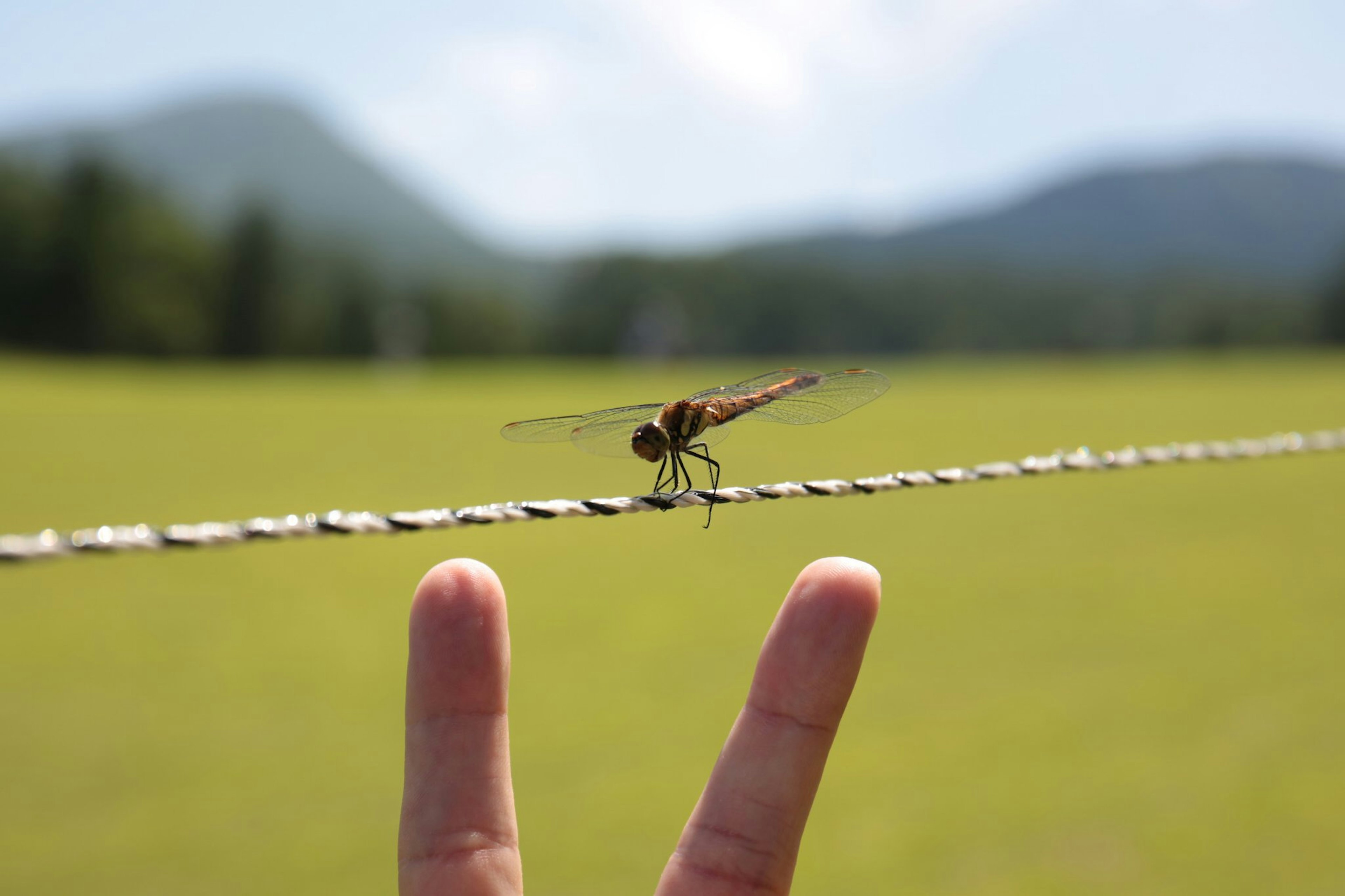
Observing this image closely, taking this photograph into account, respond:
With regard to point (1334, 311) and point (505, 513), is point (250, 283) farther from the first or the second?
point (1334, 311)

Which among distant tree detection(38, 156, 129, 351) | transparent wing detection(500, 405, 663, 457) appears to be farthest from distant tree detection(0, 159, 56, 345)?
transparent wing detection(500, 405, 663, 457)

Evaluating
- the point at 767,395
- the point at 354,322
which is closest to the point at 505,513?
the point at 767,395

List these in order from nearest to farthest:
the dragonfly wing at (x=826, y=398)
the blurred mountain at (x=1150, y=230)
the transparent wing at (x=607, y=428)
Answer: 1. the transparent wing at (x=607, y=428)
2. the dragonfly wing at (x=826, y=398)
3. the blurred mountain at (x=1150, y=230)

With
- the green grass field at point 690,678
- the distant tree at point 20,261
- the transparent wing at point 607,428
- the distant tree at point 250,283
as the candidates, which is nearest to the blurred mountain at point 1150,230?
the distant tree at point 250,283

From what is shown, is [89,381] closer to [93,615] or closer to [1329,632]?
[93,615]

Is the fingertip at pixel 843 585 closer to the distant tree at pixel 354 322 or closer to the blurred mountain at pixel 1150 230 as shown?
the distant tree at pixel 354 322

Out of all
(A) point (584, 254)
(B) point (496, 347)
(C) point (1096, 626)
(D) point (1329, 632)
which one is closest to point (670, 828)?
(C) point (1096, 626)

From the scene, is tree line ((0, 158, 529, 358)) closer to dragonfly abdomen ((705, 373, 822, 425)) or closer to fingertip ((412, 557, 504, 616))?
dragonfly abdomen ((705, 373, 822, 425))

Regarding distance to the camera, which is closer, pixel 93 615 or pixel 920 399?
pixel 93 615
